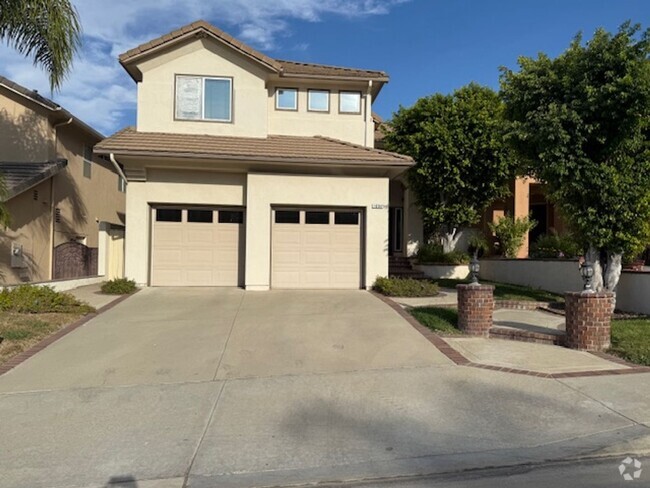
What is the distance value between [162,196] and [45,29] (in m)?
4.96

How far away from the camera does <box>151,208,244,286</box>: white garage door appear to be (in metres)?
14.8

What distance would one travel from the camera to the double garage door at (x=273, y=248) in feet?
48.7

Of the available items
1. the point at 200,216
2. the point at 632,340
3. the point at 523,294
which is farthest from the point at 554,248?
the point at 200,216

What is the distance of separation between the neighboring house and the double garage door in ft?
8.13

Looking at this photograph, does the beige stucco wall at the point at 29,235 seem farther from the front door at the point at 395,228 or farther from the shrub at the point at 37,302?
the front door at the point at 395,228

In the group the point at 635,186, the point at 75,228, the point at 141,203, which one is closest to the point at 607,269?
the point at 635,186

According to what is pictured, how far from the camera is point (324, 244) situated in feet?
49.4

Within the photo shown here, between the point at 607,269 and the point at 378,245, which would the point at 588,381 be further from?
the point at 378,245

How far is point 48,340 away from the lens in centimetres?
888

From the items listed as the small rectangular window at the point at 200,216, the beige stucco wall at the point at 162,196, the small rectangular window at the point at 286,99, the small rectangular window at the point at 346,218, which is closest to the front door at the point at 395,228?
the small rectangular window at the point at 346,218

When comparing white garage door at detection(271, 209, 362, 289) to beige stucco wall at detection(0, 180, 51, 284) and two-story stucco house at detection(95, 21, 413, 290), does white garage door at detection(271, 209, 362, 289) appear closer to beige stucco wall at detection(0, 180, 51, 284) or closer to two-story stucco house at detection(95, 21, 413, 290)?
two-story stucco house at detection(95, 21, 413, 290)

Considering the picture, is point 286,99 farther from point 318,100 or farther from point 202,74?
point 202,74

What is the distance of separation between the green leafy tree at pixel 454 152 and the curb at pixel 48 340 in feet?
34.2

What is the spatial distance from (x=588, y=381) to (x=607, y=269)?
19.1ft
